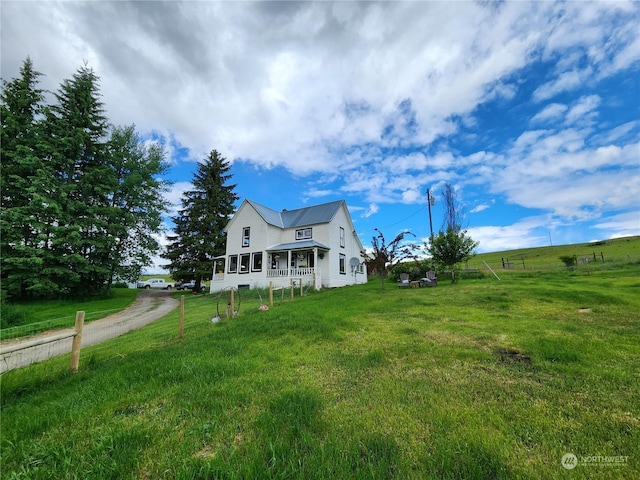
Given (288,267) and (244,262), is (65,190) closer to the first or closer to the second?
(244,262)

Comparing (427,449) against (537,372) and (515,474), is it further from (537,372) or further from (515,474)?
(537,372)

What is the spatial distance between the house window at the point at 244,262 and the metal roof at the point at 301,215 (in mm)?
3780

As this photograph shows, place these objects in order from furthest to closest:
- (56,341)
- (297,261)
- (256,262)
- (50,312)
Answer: (256,262) → (297,261) → (50,312) → (56,341)

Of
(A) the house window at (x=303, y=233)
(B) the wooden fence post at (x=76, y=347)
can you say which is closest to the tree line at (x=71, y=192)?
(A) the house window at (x=303, y=233)

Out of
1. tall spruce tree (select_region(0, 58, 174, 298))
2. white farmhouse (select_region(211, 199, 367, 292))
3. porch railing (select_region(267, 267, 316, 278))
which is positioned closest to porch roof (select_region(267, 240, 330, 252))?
white farmhouse (select_region(211, 199, 367, 292))

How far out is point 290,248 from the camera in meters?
21.5

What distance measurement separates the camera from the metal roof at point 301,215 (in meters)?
23.8

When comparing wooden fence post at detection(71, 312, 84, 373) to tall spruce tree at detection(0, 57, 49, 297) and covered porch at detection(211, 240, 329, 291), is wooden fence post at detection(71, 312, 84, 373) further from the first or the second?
tall spruce tree at detection(0, 57, 49, 297)

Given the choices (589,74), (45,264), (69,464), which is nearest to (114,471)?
(69,464)

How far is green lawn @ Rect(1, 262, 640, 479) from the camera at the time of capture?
2209mm

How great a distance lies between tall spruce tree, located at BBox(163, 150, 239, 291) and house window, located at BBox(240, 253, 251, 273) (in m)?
5.13

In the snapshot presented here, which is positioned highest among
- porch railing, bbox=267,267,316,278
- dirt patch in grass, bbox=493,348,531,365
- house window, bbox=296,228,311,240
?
house window, bbox=296,228,311,240

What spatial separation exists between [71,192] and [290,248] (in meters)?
15.8

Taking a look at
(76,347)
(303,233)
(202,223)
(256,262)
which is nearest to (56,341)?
(76,347)
